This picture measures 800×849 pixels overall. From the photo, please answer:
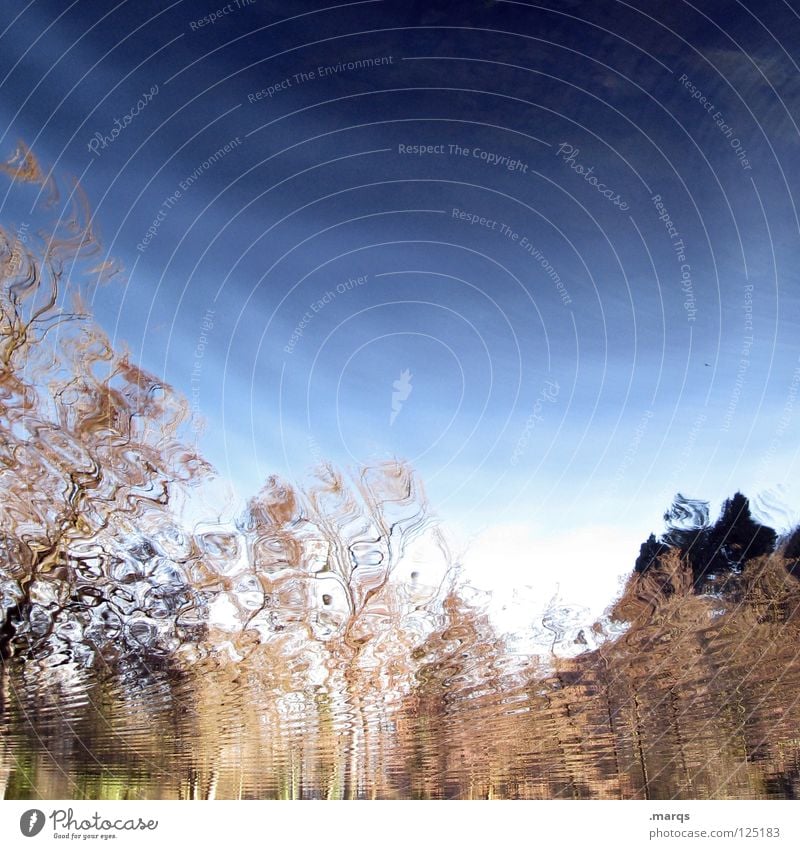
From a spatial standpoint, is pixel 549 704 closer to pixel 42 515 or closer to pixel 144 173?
pixel 42 515

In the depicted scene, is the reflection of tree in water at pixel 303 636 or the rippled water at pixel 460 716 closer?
the reflection of tree in water at pixel 303 636

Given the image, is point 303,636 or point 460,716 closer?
point 303,636

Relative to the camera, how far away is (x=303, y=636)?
17.4m

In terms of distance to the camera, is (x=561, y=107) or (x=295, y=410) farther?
(x=295, y=410)

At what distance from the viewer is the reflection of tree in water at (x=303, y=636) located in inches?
605

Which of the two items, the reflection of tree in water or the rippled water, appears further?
the rippled water

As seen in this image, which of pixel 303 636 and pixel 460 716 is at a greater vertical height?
pixel 303 636

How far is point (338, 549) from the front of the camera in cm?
1797

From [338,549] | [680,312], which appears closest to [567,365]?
[680,312]

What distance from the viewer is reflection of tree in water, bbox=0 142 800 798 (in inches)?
605

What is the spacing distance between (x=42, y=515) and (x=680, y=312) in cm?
1487
